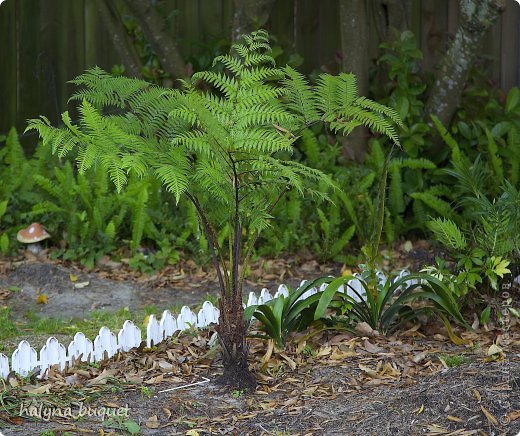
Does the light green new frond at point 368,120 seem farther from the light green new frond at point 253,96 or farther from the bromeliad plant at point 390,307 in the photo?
the bromeliad plant at point 390,307

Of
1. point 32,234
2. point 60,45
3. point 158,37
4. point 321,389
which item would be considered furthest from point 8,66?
point 321,389

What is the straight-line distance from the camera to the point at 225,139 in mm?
3928

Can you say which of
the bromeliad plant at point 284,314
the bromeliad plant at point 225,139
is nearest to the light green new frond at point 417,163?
the bromeliad plant at point 284,314

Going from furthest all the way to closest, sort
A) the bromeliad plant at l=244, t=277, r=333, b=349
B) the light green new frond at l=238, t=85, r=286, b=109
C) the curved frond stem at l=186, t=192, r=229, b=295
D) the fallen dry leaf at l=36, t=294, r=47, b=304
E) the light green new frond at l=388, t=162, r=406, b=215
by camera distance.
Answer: the light green new frond at l=388, t=162, r=406, b=215
the fallen dry leaf at l=36, t=294, r=47, b=304
the bromeliad plant at l=244, t=277, r=333, b=349
the curved frond stem at l=186, t=192, r=229, b=295
the light green new frond at l=238, t=85, r=286, b=109

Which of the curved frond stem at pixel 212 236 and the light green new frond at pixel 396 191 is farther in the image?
the light green new frond at pixel 396 191

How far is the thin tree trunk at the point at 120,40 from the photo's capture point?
8.77 m

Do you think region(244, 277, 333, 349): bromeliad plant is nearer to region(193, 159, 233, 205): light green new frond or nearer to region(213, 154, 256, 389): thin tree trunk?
region(213, 154, 256, 389): thin tree trunk

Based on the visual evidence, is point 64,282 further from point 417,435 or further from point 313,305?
point 417,435

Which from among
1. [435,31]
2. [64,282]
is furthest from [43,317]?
[435,31]

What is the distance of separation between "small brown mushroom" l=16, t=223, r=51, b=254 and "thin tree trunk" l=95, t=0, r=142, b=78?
2.36 meters

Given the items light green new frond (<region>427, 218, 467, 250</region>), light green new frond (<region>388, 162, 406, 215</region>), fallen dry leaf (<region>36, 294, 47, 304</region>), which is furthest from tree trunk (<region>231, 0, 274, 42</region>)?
light green new frond (<region>427, 218, 467, 250</region>)

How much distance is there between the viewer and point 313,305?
16.1 feet

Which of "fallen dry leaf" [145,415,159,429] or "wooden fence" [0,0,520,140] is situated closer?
"fallen dry leaf" [145,415,159,429]

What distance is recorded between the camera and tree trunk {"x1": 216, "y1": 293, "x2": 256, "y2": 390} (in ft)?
14.1
